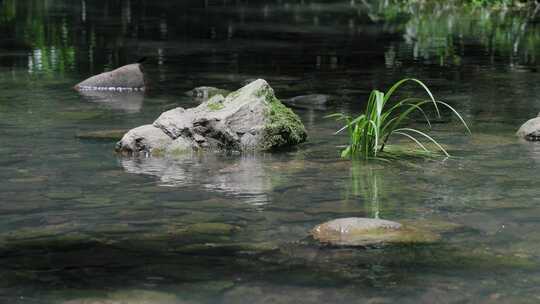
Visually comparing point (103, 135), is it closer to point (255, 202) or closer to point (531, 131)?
point (255, 202)

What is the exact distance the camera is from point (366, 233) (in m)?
5.75

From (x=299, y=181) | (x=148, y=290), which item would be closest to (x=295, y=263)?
(x=148, y=290)

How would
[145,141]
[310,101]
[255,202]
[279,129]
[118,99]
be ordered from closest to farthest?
[255,202]
[145,141]
[279,129]
[310,101]
[118,99]

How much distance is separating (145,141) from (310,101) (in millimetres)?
3879

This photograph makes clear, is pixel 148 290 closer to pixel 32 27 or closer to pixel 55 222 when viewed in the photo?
pixel 55 222

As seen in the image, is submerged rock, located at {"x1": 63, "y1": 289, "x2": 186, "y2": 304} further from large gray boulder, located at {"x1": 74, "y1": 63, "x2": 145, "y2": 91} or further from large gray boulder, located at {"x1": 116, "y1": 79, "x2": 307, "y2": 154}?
large gray boulder, located at {"x1": 74, "y1": 63, "x2": 145, "y2": 91}

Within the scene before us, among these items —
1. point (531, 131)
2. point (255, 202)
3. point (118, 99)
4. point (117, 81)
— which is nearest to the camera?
point (255, 202)

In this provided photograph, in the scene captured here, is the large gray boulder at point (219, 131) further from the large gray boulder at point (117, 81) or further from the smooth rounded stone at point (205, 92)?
the large gray boulder at point (117, 81)

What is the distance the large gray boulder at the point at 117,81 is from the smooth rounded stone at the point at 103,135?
12.5 ft

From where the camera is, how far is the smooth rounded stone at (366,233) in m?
5.67

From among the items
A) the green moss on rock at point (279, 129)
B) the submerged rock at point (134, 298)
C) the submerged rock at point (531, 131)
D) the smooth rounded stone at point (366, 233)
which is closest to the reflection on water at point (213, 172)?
the green moss on rock at point (279, 129)

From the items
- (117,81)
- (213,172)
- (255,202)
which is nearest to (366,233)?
(255,202)

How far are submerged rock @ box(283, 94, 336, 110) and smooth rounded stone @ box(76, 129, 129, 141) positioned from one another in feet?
9.36

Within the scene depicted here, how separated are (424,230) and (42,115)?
591cm
